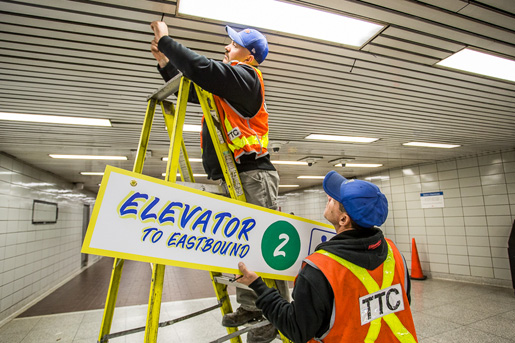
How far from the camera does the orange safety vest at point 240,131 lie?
131 centimetres

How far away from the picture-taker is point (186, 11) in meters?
1.93

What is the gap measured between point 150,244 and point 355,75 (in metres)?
2.66

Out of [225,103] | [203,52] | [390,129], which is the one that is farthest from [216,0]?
[390,129]

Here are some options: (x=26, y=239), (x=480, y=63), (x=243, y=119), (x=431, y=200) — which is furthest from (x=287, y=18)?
(x=431, y=200)

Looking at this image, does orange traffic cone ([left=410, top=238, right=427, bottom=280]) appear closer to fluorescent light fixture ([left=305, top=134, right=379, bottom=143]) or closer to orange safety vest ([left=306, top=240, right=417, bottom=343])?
fluorescent light fixture ([left=305, top=134, right=379, bottom=143])

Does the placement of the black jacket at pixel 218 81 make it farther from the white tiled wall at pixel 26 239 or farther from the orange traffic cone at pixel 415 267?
the orange traffic cone at pixel 415 267

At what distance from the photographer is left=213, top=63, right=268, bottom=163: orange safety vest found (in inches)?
51.7

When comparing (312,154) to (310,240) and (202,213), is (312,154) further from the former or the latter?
(202,213)

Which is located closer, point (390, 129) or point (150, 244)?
point (150, 244)

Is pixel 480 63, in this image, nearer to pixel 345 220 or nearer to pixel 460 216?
pixel 345 220

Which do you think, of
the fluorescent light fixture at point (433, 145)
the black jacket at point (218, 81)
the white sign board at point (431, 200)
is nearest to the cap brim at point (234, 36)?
the black jacket at point (218, 81)

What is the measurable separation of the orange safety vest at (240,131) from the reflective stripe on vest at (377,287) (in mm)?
571

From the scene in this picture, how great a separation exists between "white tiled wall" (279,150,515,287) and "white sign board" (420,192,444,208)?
10 centimetres

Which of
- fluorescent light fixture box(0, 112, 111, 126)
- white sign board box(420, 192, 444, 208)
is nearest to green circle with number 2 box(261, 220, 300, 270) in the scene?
fluorescent light fixture box(0, 112, 111, 126)
